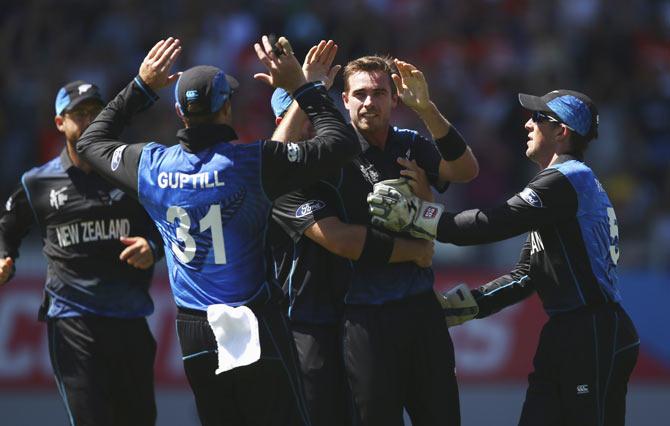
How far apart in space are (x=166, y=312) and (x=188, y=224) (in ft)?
17.4

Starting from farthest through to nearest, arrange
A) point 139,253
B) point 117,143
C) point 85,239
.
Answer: point 85,239 → point 139,253 → point 117,143

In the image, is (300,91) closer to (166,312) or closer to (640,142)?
(166,312)

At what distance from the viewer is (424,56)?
14.1 m

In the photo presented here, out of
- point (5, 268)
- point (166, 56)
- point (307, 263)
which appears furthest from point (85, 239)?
point (166, 56)

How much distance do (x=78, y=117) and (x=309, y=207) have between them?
1.94m

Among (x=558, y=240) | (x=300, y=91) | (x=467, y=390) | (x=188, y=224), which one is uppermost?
(x=300, y=91)

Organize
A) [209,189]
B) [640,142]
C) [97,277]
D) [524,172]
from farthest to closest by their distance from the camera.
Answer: [640,142] < [524,172] < [97,277] < [209,189]

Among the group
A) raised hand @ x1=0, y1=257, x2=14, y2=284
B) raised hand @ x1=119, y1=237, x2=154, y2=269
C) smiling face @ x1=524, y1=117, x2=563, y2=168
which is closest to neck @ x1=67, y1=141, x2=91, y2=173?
raised hand @ x1=0, y1=257, x2=14, y2=284

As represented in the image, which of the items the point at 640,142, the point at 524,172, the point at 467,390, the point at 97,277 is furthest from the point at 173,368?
the point at 640,142

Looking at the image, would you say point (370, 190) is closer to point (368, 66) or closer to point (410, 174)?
point (410, 174)

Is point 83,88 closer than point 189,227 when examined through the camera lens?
No

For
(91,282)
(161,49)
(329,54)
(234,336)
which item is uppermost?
(161,49)

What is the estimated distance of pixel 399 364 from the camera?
19.8 ft

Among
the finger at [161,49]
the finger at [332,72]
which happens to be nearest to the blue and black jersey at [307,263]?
the finger at [332,72]
